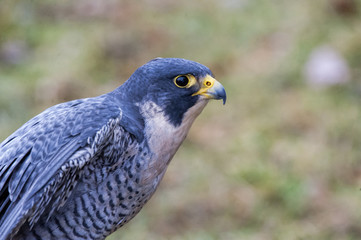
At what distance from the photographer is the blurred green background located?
192 inches

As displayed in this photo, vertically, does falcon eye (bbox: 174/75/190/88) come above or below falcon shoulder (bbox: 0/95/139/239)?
above

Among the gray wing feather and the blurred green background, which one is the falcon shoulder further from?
the blurred green background

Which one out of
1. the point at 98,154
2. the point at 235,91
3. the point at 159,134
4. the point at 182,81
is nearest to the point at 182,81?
the point at 182,81

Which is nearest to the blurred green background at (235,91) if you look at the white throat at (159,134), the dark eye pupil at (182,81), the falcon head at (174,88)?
the white throat at (159,134)

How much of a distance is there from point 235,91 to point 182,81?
123 inches

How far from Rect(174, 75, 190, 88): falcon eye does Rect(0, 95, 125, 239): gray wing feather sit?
375mm

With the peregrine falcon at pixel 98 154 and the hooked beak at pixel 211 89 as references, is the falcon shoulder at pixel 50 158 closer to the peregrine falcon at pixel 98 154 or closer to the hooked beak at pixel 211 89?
the peregrine falcon at pixel 98 154

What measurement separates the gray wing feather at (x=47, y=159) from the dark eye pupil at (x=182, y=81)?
1.26ft

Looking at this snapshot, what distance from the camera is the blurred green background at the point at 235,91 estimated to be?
488cm

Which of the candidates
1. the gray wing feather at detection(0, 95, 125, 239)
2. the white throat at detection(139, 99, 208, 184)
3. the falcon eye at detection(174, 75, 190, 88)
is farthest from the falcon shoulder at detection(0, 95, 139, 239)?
the falcon eye at detection(174, 75, 190, 88)

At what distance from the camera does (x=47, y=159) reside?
2.92 meters

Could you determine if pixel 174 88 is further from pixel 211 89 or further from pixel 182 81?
pixel 211 89

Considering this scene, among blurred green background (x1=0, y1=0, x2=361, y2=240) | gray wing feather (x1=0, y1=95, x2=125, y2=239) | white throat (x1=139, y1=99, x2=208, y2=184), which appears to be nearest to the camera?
gray wing feather (x1=0, y1=95, x2=125, y2=239)

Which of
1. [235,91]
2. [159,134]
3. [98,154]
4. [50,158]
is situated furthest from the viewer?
[235,91]
